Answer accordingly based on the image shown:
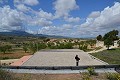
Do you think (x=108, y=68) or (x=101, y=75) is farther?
(x=108, y=68)

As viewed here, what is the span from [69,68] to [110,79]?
3402mm

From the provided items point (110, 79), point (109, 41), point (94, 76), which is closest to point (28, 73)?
point (94, 76)

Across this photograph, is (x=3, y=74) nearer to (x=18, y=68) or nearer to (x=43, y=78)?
(x=43, y=78)

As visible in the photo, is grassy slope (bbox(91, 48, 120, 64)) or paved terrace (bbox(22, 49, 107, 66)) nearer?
paved terrace (bbox(22, 49, 107, 66))

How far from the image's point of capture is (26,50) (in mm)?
64750

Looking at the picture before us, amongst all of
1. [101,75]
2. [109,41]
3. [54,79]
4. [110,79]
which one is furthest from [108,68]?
[109,41]

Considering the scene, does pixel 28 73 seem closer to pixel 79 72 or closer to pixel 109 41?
pixel 79 72

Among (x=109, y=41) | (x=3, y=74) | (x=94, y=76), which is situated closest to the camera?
(x=3, y=74)

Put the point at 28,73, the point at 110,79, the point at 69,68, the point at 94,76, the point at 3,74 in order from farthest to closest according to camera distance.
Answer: the point at 69,68 → the point at 28,73 → the point at 94,76 → the point at 110,79 → the point at 3,74

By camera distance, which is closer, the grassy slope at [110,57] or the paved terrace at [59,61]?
the paved terrace at [59,61]

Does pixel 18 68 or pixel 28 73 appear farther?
pixel 18 68

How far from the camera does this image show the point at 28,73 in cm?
1407

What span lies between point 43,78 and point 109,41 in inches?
1993

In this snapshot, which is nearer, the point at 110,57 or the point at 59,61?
the point at 59,61
